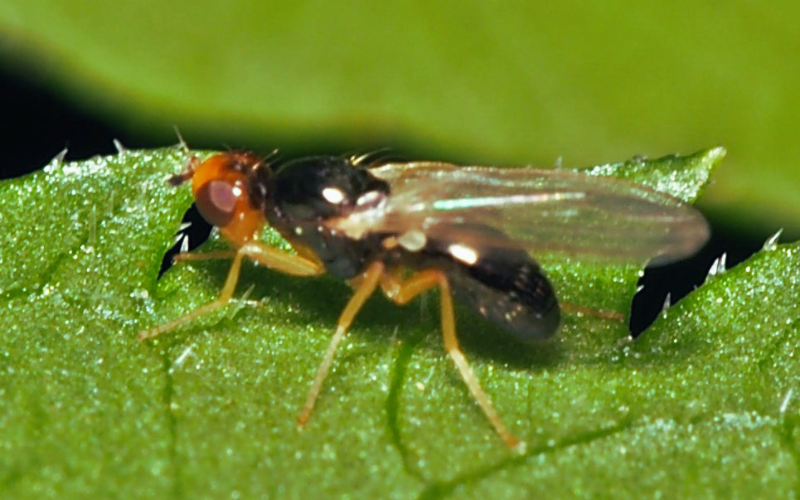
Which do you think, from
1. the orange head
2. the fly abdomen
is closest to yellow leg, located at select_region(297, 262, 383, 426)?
the fly abdomen

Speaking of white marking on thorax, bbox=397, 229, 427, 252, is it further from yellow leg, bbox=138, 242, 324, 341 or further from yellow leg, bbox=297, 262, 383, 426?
yellow leg, bbox=138, 242, 324, 341

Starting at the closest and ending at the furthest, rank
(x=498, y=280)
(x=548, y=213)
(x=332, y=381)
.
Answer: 1. (x=332, y=381)
2. (x=548, y=213)
3. (x=498, y=280)

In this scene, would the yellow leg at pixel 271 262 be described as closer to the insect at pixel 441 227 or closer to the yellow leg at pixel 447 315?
the insect at pixel 441 227

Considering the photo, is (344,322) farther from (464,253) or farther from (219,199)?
(219,199)

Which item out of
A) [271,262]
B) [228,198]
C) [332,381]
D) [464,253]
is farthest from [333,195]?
[332,381]

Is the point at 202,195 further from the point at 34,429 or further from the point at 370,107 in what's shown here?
the point at 370,107

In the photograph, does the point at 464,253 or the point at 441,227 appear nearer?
the point at 441,227

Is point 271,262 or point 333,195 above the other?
point 333,195

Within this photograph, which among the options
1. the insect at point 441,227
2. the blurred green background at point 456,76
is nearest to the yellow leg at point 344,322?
the insect at point 441,227
